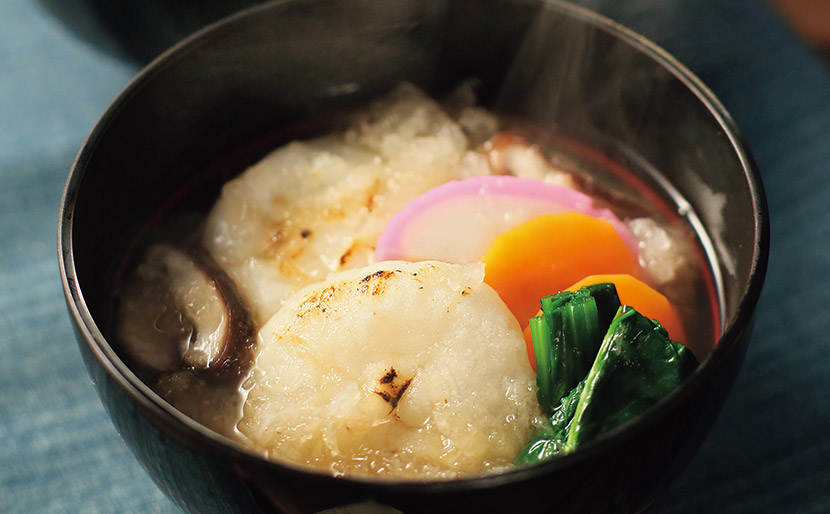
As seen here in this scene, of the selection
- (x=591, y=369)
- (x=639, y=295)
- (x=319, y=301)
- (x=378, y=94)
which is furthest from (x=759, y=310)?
(x=319, y=301)

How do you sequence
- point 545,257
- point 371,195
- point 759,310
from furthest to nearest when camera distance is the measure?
point 759,310 < point 371,195 < point 545,257

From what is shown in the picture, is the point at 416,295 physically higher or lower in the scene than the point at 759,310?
higher

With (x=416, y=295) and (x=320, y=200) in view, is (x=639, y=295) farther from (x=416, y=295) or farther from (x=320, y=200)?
(x=320, y=200)

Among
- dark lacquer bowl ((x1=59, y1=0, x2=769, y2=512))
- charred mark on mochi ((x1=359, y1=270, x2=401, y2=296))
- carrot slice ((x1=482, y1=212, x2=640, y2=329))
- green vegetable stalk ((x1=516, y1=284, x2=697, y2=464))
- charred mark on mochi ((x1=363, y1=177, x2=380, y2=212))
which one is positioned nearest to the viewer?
dark lacquer bowl ((x1=59, y1=0, x2=769, y2=512))

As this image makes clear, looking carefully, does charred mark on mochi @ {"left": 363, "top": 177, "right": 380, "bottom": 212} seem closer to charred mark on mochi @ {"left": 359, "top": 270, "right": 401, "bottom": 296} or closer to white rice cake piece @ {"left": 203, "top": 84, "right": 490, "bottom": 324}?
white rice cake piece @ {"left": 203, "top": 84, "right": 490, "bottom": 324}

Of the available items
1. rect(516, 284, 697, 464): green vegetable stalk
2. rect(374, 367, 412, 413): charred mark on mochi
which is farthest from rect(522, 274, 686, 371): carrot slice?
rect(374, 367, 412, 413): charred mark on mochi

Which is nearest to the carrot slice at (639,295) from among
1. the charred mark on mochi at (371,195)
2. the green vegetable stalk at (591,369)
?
the green vegetable stalk at (591,369)
